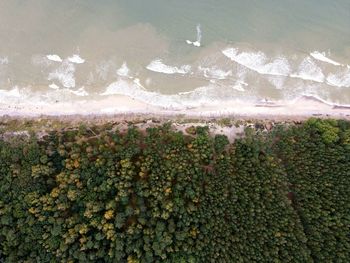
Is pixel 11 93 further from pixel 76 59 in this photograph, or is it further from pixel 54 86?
pixel 76 59

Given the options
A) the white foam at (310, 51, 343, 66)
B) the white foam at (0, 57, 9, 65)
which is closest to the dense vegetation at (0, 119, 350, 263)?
the white foam at (0, 57, 9, 65)

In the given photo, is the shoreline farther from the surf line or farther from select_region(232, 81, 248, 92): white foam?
the surf line

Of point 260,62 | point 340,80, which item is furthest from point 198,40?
point 340,80

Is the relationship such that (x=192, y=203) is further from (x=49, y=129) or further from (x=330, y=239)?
(x=49, y=129)

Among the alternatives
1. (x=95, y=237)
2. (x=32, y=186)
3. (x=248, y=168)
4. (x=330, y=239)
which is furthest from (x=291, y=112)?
(x=32, y=186)

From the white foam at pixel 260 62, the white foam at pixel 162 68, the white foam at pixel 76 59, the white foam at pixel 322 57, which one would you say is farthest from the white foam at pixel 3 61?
the white foam at pixel 322 57
